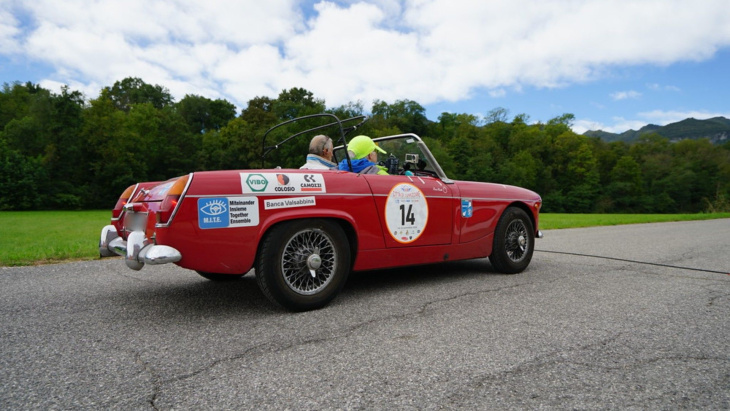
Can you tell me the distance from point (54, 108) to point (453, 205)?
53945mm

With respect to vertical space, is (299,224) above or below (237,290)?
above

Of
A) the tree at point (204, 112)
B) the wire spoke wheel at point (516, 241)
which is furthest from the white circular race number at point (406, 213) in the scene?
the tree at point (204, 112)

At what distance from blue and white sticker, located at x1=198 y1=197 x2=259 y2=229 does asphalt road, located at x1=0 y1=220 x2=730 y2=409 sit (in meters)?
0.70

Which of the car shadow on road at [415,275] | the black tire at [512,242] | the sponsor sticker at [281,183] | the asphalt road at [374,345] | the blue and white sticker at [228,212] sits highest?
the sponsor sticker at [281,183]

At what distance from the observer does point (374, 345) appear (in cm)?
257

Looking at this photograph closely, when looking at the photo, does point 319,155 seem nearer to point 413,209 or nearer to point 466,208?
point 413,209

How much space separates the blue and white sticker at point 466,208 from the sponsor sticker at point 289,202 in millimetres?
1772

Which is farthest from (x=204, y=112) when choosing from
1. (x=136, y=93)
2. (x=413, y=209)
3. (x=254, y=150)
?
(x=413, y=209)

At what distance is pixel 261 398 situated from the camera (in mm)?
1893

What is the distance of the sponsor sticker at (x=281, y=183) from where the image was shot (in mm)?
3076

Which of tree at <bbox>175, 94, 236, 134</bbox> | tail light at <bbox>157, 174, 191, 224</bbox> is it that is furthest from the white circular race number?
tree at <bbox>175, 94, 236, 134</bbox>

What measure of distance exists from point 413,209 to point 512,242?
1.61 m

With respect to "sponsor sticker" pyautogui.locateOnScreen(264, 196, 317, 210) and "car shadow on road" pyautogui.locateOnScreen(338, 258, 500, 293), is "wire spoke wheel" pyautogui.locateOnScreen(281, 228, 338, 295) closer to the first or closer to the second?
"sponsor sticker" pyautogui.locateOnScreen(264, 196, 317, 210)

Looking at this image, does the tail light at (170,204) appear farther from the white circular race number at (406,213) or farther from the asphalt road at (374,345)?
the white circular race number at (406,213)
